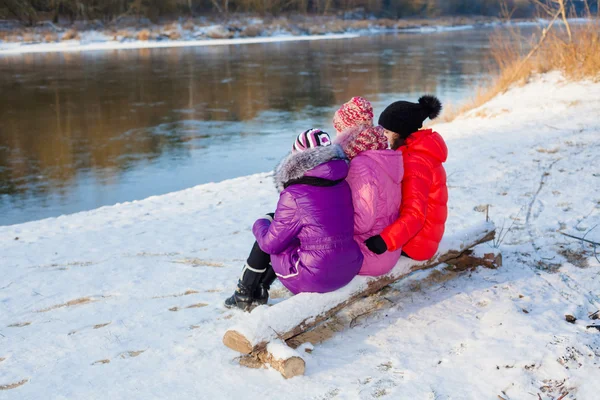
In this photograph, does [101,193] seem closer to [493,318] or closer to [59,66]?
[493,318]

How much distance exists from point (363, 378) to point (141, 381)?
106 centimetres

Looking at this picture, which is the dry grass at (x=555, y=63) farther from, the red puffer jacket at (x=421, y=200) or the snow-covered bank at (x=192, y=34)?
the snow-covered bank at (x=192, y=34)

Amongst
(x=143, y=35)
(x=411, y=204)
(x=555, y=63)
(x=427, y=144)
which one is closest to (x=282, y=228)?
(x=411, y=204)

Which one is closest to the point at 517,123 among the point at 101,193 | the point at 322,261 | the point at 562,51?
the point at 562,51

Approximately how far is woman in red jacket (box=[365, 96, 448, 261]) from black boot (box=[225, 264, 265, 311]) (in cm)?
69

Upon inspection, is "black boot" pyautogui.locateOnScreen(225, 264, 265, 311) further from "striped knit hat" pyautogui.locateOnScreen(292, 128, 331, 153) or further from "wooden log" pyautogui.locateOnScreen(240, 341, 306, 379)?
"striped knit hat" pyautogui.locateOnScreen(292, 128, 331, 153)

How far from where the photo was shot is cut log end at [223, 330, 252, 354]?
111 inches

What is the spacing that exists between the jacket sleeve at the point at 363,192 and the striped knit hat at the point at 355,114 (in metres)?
0.21

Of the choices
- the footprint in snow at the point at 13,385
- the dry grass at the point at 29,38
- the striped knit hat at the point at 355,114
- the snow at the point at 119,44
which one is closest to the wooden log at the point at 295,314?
the striped knit hat at the point at 355,114

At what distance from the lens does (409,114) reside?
3361 millimetres

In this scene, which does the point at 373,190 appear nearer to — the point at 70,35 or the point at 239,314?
the point at 239,314

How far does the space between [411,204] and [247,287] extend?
1.04 metres

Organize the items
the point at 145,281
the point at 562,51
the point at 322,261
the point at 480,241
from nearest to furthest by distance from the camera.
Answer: the point at 322,261 → the point at 480,241 → the point at 145,281 → the point at 562,51

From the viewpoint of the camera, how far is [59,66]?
24.8 meters
